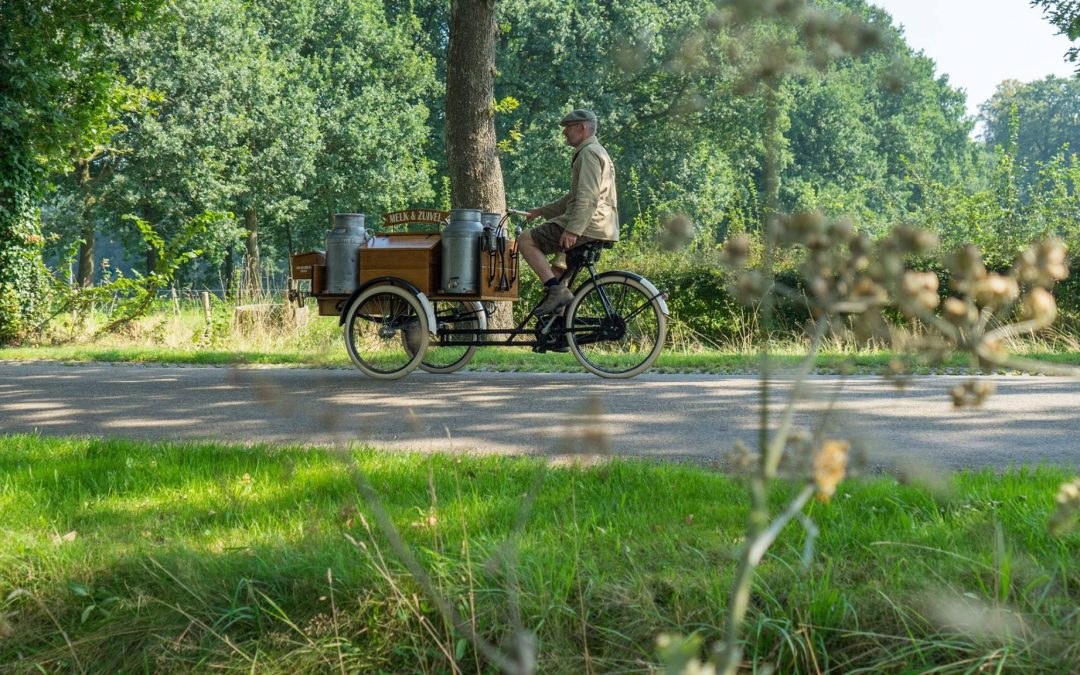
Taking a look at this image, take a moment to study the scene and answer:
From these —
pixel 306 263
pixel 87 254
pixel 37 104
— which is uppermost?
pixel 37 104

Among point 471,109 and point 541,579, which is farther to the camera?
point 471,109

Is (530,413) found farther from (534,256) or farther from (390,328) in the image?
(390,328)

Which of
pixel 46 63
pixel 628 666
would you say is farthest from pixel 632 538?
pixel 46 63

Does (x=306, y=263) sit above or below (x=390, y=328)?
above

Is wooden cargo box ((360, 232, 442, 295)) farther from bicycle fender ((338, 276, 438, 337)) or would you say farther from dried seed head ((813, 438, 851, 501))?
dried seed head ((813, 438, 851, 501))

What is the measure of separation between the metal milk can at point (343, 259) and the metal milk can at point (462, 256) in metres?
0.87

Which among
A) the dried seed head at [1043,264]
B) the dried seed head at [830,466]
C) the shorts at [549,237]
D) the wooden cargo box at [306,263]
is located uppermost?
the shorts at [549,237]

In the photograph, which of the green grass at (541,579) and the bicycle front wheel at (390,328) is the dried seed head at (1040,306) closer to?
the green grass at (541,579)

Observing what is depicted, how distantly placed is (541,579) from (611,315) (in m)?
5.82

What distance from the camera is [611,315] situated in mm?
8633

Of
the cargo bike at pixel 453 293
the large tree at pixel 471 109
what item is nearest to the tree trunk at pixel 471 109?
the large tree at pixel 471 109

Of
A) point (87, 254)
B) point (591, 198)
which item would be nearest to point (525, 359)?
point (591, 198)

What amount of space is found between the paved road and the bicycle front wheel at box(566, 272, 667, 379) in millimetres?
227

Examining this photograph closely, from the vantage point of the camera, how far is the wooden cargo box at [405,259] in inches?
353
